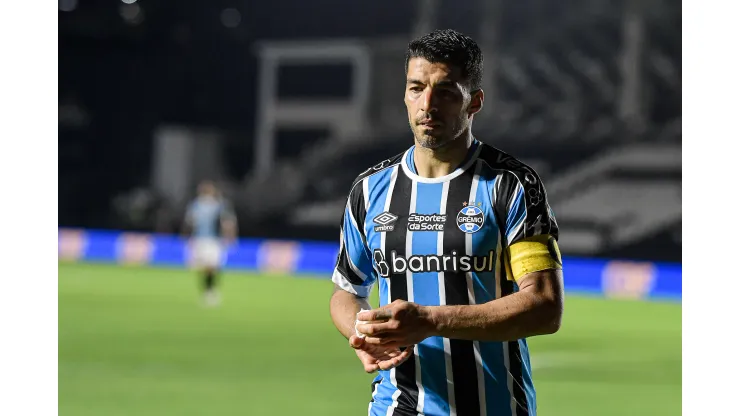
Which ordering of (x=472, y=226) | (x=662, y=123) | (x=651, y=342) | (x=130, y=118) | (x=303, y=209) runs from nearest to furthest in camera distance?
(x=472, y=226) → (x=651, y=342) → (x=662, y=123) → (x=303, y=209) → (x=130, y=118)

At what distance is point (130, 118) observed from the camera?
117ft

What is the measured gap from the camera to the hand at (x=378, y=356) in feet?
11.4

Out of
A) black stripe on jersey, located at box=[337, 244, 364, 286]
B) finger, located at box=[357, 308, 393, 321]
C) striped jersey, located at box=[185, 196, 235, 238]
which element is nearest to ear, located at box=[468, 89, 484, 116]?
black stripe on jersey, located at box=[337, 244, 364, 286]

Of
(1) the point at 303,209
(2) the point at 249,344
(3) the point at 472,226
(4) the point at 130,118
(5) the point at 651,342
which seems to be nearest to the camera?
(3) the point at 472,226

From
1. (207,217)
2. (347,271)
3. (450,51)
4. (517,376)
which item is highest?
(207,217)

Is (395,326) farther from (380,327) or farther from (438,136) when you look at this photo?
(438,136)

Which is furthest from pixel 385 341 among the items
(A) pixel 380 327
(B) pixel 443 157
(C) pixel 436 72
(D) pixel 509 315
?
(C) pixel 436 72

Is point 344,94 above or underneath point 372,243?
above

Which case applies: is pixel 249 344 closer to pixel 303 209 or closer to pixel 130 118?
pixel 303 209

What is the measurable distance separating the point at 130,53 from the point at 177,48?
60.4 inches

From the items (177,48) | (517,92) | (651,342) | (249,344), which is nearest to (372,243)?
(249,344)

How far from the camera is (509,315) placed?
3.43 metres

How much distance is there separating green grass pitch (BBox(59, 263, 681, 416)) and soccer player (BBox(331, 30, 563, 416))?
5610mm

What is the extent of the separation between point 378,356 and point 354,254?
0.53 metres
